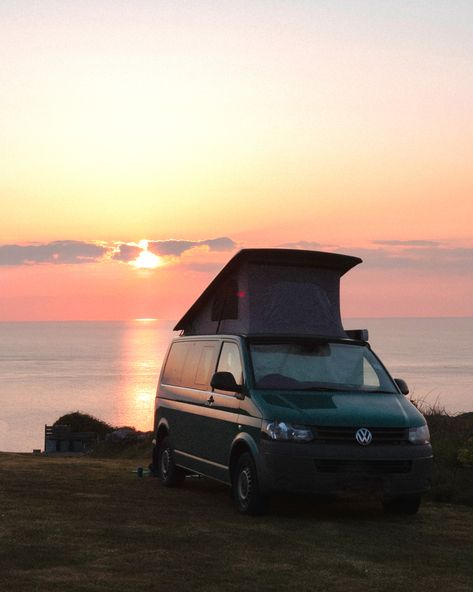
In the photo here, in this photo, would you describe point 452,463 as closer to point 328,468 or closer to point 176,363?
point 176,363

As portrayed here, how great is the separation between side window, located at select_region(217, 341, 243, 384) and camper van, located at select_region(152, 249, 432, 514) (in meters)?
0.02

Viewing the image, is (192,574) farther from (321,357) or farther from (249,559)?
(321,357)

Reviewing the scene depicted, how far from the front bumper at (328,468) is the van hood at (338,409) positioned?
0.89 ft

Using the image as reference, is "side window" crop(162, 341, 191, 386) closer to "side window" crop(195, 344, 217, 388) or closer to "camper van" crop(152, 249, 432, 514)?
"camper van" crop(152, 249, 432, 514)

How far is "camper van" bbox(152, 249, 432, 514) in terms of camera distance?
10.4m

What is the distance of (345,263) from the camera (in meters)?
13.6

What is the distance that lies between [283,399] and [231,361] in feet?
4.32

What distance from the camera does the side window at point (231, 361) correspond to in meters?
11.6

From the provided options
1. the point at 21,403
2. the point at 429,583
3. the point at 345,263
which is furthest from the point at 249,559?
the point at 21,403

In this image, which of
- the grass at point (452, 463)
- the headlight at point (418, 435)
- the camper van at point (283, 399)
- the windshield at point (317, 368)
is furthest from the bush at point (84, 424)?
the headlight at point (418, 435)

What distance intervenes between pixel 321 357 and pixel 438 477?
3.29m

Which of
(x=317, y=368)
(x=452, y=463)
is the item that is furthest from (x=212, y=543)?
(x=452, y=463)

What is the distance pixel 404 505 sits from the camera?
11336 millimetres

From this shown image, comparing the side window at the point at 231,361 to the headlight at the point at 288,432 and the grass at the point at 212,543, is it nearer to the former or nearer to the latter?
the headlight at the point at 288,432
